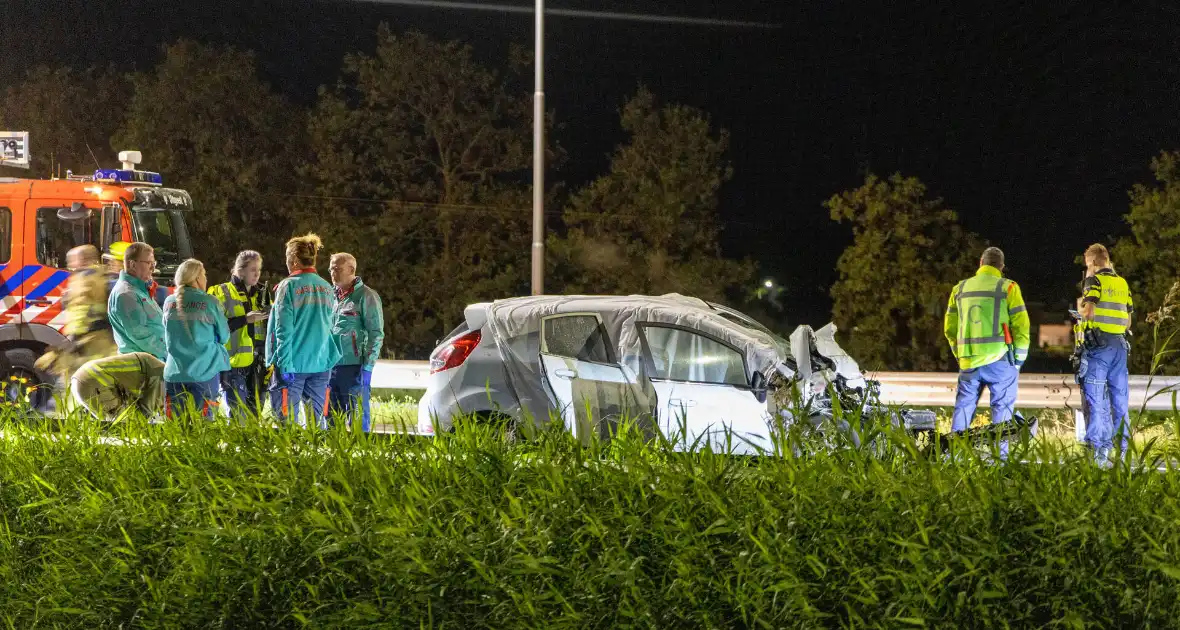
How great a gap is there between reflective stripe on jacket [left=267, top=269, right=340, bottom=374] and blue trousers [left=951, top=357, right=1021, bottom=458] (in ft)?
15.2

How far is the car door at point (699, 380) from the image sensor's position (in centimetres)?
781

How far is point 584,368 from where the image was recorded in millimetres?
7840

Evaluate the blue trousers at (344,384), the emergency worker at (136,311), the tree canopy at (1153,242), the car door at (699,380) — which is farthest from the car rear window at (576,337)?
the tree canopy at (1153,242)

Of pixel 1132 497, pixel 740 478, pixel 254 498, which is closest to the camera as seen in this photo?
pixel 1132 497

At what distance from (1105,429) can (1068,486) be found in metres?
6.08

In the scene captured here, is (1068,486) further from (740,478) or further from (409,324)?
(409,324)

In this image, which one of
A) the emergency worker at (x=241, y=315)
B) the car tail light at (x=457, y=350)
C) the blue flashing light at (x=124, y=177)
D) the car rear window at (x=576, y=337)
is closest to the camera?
the car rear window at (x=576, y=337)

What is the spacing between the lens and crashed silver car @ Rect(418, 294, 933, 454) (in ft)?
25.6

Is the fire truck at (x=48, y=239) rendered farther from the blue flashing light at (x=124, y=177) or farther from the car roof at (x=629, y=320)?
the car roof at (x=629, y=320)

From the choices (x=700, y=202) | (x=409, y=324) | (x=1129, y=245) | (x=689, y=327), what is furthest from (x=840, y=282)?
(x=689, y=327)

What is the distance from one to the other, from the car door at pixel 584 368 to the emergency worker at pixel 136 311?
274cm

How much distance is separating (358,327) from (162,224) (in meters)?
5.11

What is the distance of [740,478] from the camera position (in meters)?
4.00

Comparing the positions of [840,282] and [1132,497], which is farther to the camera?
[840,282]
